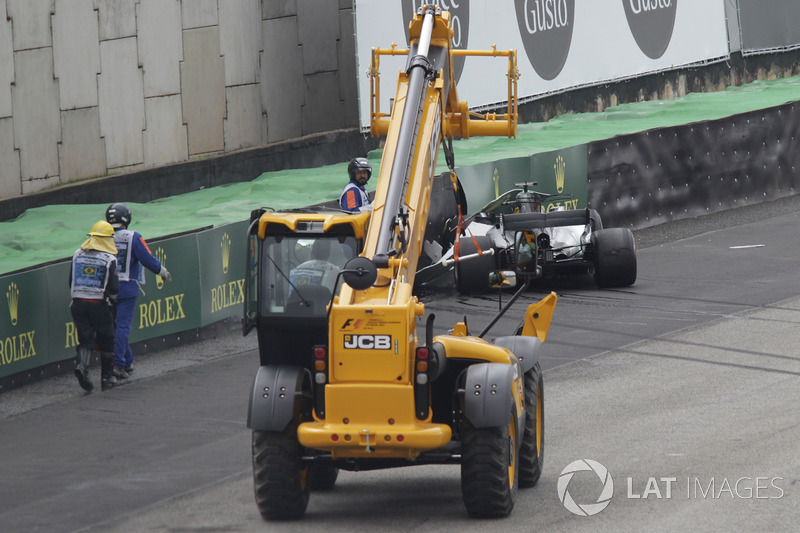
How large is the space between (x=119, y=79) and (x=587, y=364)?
11196 mm

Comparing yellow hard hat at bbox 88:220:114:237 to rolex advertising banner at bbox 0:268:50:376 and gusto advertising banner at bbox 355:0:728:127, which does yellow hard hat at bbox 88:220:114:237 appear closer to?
rolex advertising banner at bbox 0:268:50:376

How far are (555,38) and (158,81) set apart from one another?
33.6 feet

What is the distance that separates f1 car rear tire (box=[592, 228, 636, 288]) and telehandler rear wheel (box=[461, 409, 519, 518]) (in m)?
10.1

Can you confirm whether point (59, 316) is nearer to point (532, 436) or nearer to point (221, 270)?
point (221, 270)

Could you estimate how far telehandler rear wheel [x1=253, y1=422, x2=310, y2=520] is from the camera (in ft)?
30.4

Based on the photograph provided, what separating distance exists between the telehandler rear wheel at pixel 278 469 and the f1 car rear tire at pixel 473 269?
31.7 ft

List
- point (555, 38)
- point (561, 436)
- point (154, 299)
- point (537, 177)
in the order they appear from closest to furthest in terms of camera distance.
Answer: point (561, 436) < point (154, 299) < point (537, 177) < point (555, 38)

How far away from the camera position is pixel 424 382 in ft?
29.3

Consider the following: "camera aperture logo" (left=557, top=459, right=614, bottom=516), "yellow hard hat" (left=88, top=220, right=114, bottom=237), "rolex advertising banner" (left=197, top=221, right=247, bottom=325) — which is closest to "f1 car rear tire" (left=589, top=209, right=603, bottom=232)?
"rolex advertising banner" (left=197, top=221, right=247, bottom=325)

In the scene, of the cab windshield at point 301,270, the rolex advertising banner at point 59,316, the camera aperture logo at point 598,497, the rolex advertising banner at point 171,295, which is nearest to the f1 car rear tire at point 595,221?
the rolex advertising banner at point 171,295

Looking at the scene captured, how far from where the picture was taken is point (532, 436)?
33.5 feet

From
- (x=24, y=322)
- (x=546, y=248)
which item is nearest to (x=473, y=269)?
(x=546, y=248)

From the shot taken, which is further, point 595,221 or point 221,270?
point 595,221

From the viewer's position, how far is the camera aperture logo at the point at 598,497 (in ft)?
31.5
